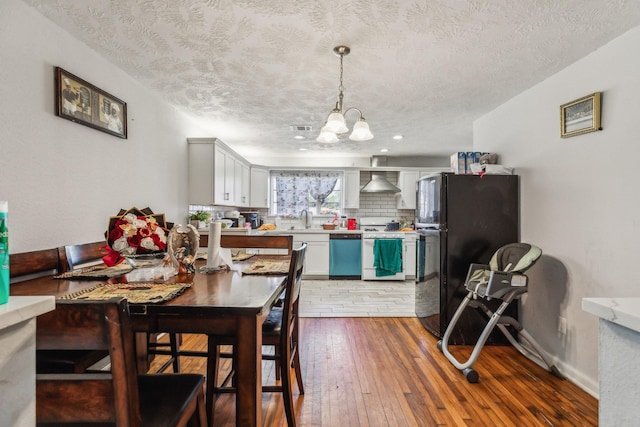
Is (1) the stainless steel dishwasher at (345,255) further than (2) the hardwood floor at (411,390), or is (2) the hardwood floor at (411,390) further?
(1) the stainless steel dishwasher at (345,255)

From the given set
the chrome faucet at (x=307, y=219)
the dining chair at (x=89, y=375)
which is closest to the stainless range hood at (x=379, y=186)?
the chrome faucet at (x=307, y=219)

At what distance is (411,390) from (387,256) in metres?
3.17

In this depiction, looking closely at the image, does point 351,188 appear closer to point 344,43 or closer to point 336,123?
point 336,123

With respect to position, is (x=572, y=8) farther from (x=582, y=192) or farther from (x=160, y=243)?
(x=160, y=243)

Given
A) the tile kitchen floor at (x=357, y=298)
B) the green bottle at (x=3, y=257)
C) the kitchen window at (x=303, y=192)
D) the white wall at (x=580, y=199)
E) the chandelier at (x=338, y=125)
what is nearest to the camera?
the green bottle at (x=3, y=257)

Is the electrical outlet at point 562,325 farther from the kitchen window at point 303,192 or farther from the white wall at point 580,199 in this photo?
the kitchen window at point 303,192

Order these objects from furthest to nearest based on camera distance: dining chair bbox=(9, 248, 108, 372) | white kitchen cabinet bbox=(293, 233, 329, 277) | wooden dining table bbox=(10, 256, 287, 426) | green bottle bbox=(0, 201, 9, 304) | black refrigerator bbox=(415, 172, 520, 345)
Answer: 1. white kitchen cabinet bbox=(293, 233, 329, 277)
2. black refrigerator bbox=(415, 172, 520, 345)
3. dining chair bbox=(9, 248, 108, 372)
4. wooden dining table bbox=(10, 256, 287, 426)
5. green bottle bbox=(0, 201, 9, 304)

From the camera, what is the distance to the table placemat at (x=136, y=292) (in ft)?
3.73

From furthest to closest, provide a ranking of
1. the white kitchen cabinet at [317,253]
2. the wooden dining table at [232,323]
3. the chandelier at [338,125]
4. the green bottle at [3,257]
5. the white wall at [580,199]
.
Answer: the white kitchen cabinet at [317,253], the chandelier at [338,125], the white wall at [580,199], the wooden dining table at [232,323], the green bottle at [3,257]

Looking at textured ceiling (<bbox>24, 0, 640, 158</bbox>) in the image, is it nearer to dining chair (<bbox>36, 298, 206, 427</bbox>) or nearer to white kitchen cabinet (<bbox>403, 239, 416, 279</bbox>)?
dining chair (<bbox>36, 298, 206, 427</bbox>)

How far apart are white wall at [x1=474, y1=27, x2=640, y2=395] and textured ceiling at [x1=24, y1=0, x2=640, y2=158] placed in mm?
183

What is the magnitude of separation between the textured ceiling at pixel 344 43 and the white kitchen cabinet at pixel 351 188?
2588 mm

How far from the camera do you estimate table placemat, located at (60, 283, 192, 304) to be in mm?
1136

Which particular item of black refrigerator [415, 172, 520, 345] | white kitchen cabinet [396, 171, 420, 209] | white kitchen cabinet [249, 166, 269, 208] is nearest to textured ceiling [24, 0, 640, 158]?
black refrigerator [415, 172, 520, 345]
